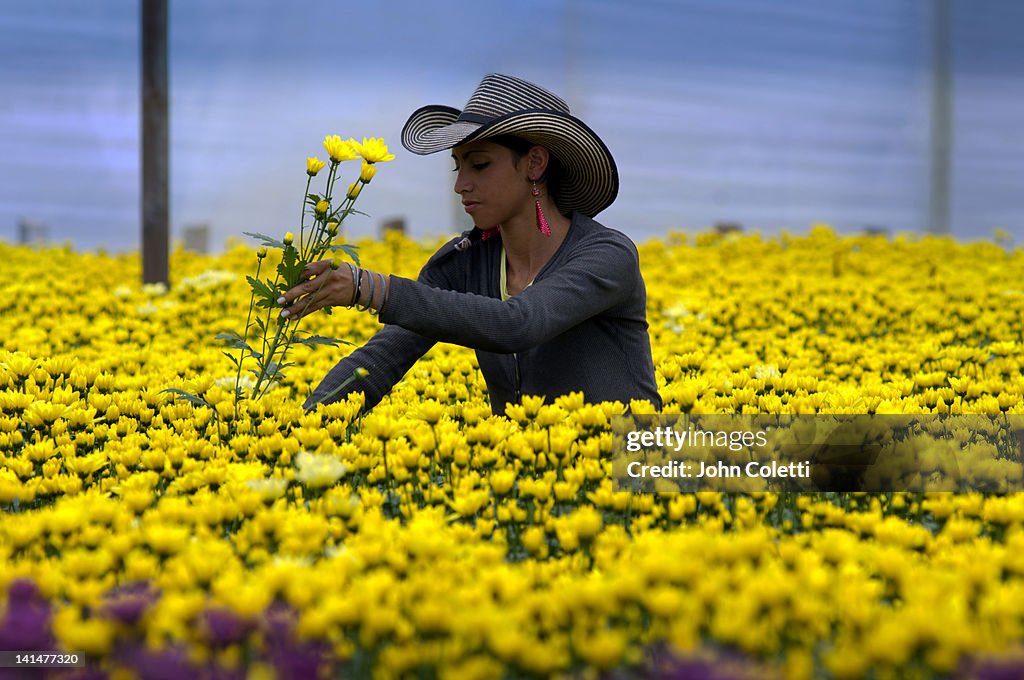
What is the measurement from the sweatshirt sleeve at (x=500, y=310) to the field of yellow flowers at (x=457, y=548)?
246mm

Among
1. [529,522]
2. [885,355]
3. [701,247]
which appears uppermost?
Result: [701,247]

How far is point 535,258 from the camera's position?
363 cm

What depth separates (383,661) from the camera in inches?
58.6

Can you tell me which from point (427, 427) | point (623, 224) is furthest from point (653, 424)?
point (623, 224)

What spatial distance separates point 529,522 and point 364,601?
2.17 feet

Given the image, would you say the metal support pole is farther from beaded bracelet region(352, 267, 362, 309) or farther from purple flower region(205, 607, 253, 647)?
purple flower region(205, 607, 253, 647)

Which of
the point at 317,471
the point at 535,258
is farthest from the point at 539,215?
the point at 317,471

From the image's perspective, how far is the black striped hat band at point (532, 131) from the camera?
3.21 m

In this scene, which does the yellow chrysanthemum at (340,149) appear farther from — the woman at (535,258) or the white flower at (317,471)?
the white flower at (317,471)

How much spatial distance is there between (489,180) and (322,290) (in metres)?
0.92

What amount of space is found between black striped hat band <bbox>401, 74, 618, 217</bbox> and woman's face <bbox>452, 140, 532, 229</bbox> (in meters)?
0.07

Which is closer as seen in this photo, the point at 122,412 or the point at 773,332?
the point at 122,412

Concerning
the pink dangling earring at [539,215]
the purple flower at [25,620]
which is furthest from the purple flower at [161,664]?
the pink dangling earring at [539,215]

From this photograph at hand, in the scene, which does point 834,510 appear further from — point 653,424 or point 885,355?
point 885,355
